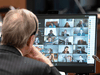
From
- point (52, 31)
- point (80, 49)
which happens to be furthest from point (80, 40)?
point (52, 31)

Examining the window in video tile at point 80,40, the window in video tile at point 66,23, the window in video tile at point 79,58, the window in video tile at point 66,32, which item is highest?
the window in video tile at point 66,23

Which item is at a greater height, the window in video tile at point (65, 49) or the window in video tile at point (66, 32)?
the window in video tile at point (66, 32)

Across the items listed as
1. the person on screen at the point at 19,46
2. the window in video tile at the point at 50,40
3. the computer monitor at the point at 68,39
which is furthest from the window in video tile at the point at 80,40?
the person on screen at the point at 19,46

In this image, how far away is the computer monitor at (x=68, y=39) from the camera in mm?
1111

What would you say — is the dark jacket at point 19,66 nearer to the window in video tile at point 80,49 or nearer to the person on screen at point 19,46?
the person on screen at point 19,46

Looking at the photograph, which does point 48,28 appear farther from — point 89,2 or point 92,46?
point 89,2

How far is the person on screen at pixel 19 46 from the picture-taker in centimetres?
63

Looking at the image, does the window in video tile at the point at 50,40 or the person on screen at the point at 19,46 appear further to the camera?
the window in video tile at the point at 50,40

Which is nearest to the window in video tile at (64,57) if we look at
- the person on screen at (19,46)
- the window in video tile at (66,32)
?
the window in video tile at (66,32)

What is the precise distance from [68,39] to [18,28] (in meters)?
0.51

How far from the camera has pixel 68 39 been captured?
111cm

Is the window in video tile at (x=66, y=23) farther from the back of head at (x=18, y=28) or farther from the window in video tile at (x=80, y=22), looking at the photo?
the back of head at (x=18, y=28)

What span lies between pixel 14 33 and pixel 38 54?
368 millimetres

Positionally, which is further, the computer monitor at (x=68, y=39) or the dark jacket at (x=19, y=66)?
the computer monitor at (x=68, y=39)
